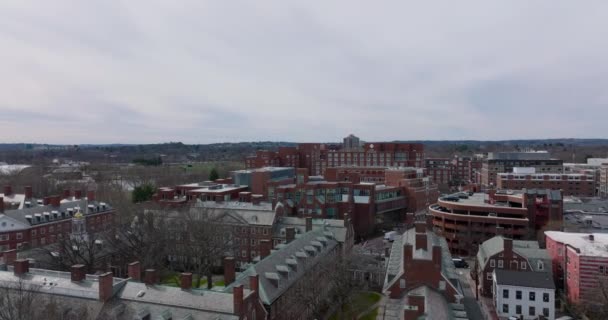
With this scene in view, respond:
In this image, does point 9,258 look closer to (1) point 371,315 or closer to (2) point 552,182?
(1) point 371,315

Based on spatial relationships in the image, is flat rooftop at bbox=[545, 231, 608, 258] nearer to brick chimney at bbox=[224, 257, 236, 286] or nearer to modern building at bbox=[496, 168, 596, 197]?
brick chimney at bbox=[224, 257, 236, 286]

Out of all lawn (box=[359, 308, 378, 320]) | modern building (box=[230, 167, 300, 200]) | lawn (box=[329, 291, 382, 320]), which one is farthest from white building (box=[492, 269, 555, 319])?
modern building (box=[230, 167, 300, 200])

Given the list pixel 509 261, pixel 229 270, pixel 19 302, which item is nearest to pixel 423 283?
pixel 229 270

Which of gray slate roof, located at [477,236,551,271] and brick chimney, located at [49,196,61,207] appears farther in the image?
brick chimney, located at [49,196,61,207]

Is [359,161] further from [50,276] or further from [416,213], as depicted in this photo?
[50,276]

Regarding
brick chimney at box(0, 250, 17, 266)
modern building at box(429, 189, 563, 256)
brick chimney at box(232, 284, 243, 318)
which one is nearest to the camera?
brick chimney at box(232, 284, 243, 318)

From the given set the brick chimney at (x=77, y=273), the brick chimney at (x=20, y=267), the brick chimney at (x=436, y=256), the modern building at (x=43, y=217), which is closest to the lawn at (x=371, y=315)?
the brick chimney at (x=436, y=256)
